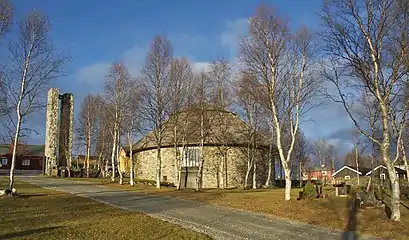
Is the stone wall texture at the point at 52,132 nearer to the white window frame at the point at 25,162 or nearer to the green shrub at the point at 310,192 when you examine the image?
the white window frame at the point at 25,162

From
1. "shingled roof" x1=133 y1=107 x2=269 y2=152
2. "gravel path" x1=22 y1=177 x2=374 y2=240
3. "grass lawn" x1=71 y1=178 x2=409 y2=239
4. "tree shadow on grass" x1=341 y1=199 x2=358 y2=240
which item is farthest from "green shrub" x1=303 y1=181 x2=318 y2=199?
"shingled roof" x1=133 y1=107 x2=269 y2=152

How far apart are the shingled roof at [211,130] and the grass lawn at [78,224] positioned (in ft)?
52.4

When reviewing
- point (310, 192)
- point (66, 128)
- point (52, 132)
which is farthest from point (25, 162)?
point (310, 192)

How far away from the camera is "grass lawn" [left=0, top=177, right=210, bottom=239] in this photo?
1126 centimetres

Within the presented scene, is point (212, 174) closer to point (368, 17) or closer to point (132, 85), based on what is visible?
point (132, 85)

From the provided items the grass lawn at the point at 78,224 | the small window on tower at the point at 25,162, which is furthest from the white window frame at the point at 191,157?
the small window on tower at the point at 25,162

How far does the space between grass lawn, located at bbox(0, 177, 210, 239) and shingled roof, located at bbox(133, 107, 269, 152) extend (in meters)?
16.0

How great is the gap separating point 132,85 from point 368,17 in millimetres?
23611

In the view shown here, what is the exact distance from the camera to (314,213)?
1789 centimetres

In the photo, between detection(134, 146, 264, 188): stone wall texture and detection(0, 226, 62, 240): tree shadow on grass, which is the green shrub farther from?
detection(134, 146, 264, 188): stone wall texture

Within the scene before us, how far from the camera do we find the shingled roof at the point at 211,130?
3330 centimetres

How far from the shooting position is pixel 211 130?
3753cm

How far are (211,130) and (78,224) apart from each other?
989 inches

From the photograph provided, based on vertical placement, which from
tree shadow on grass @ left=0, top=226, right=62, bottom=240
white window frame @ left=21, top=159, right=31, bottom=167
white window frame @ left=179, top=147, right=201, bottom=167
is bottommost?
tree shadow on grass @ left=0, top=226, right=62, bottom=240
